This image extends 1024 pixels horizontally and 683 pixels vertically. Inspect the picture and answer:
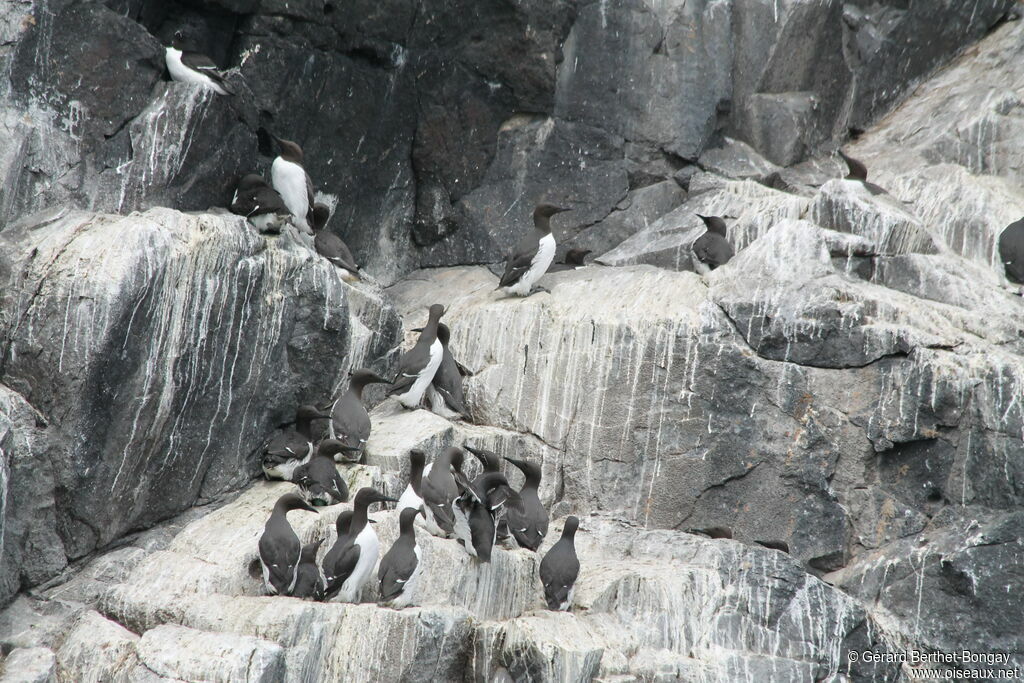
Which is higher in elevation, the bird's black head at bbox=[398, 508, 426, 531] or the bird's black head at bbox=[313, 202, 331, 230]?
the bird's black head at bbox=[313, 202, 331, 230]

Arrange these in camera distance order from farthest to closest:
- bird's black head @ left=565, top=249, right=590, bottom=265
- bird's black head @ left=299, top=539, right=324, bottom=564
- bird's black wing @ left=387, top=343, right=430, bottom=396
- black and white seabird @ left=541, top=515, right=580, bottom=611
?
bird's black head @ left=565, top=249, right=590, bottom=265
bird's black wing @ left=387, top=343, right=430, bottom=396
black and white seabird @ left=541, top=515, right=580, bottom=611
bird's black head @ left=299, top=539, right=324, bottom=564

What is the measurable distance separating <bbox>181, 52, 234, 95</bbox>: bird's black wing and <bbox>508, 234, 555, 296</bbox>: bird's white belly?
2.84 meters

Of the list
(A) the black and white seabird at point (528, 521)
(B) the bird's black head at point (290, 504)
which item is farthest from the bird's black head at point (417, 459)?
(B) the bird's black head at point (290, 504)

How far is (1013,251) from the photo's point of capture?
11.1 meters

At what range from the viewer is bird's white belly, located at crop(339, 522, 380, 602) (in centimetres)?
848

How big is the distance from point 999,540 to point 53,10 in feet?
26.0

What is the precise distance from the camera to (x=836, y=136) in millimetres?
13922

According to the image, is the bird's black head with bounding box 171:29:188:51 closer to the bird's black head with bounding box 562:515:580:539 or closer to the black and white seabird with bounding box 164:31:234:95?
the black and white seabird with bounding box 164:31:234:95

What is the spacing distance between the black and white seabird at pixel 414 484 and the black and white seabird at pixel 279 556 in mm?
878

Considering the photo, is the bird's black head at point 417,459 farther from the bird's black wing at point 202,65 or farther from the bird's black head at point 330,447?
the bird's black wing at point 202,65

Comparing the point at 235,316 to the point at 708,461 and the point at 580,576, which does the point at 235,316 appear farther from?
the point at 708,461

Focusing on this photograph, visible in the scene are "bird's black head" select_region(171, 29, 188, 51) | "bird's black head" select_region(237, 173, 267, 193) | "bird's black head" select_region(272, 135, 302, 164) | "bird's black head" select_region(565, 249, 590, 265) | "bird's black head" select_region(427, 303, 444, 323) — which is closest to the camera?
"bird's black head" select_region(237, 173, 267, 193)

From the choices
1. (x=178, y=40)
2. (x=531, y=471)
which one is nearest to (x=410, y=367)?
(x=531, y=471)

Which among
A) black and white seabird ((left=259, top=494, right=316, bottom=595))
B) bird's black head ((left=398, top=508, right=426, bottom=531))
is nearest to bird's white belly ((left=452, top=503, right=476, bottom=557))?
bird's black head ((left=398, top=508, right=426, bottom=531))
